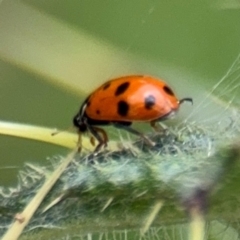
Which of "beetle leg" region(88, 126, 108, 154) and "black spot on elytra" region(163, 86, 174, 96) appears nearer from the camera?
"beetle leg" region(88, 126, 108, 154)

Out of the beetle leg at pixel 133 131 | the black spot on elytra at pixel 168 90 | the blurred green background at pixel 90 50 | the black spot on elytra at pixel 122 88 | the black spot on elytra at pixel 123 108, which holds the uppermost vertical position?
the blurred green background at pixel 90 50

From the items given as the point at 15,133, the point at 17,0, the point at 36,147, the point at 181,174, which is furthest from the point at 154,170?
the point at 36,147

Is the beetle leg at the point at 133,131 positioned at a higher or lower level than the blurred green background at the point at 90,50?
lower

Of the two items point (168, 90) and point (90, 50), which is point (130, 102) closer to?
point (168, 90)

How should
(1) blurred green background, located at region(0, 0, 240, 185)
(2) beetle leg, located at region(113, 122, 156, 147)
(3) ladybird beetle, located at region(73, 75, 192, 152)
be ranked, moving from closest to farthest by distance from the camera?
1. (2) beetle leg, located at region(113, 122, 156, 147)
2. (3) ladybird beetle, located at region(73, 75, 192, 152)
3. (1) blurred green background, located at region(0, 0, 240, 185)

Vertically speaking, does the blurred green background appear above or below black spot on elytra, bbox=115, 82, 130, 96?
above

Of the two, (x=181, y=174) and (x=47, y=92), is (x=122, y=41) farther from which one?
(x=181, y=174)
